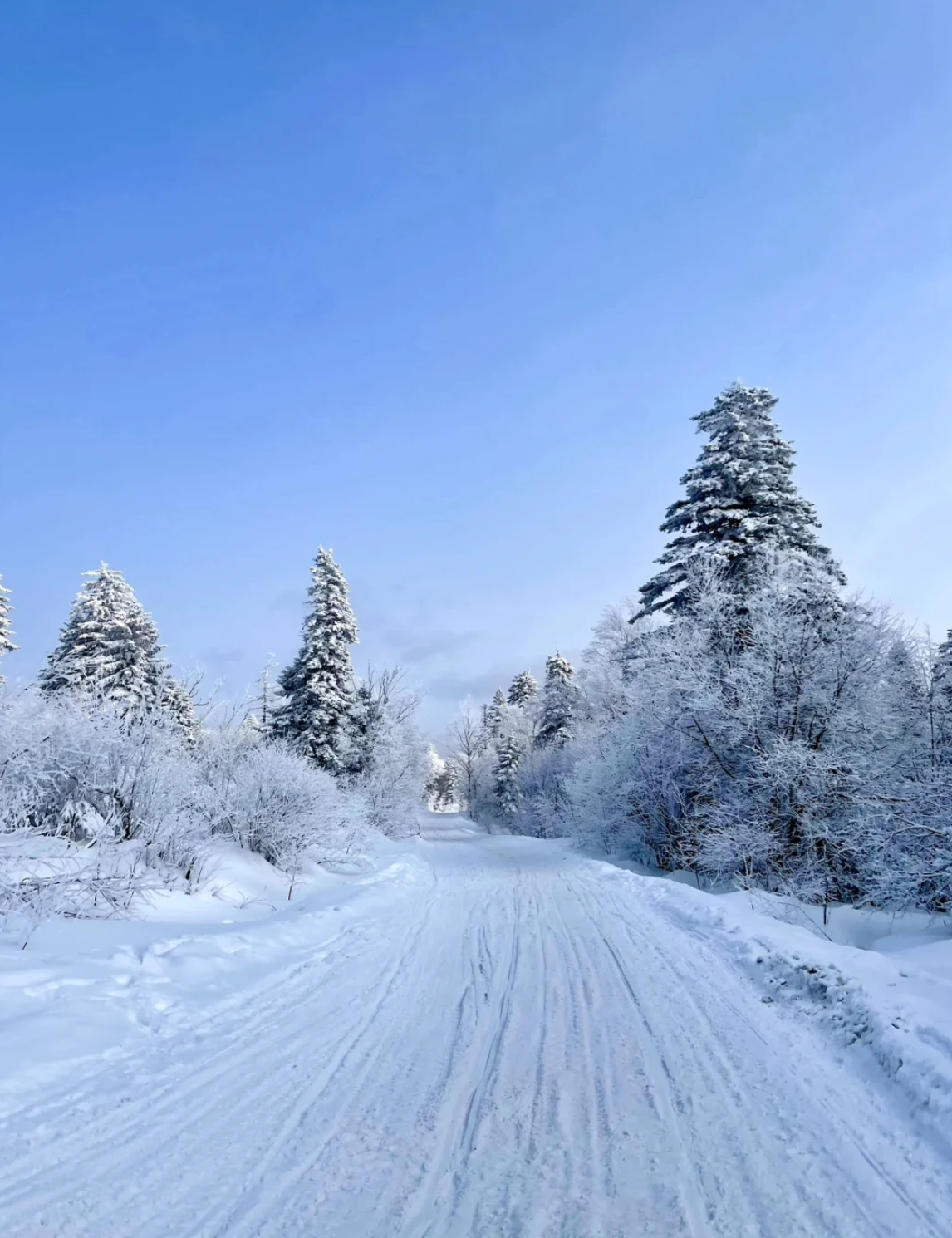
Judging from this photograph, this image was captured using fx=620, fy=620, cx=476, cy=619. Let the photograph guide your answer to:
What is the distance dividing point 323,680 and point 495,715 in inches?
1378

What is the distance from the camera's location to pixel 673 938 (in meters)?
8.40

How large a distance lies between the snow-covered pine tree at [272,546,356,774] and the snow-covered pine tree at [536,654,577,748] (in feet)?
52.5

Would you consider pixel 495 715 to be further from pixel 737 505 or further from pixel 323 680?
pixel 737 505

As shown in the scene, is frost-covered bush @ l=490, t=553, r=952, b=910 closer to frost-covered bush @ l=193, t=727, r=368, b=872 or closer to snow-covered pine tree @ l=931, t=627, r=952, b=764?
snow-covered pine tree @ l=931, t=627, r=952, b=764

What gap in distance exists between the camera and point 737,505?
57.9 ft

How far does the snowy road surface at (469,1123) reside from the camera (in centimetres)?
288

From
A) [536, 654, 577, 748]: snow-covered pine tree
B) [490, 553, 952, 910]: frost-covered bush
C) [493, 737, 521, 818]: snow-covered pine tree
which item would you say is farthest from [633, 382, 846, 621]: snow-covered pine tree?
[493, 737, 521, 818]: snow-covered pine tree

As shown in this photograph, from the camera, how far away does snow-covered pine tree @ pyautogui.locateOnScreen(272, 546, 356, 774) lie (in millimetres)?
27750

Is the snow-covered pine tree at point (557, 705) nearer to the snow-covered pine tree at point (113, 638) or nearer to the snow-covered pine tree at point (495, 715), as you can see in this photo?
the snow-covered pine tree at point (495, 715)

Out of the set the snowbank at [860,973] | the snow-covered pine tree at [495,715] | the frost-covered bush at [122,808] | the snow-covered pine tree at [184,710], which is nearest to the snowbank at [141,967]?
the frost-covered bush at [122,808]

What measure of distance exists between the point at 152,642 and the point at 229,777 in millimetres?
19581

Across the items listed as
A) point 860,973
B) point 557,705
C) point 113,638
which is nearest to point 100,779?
point 860,973

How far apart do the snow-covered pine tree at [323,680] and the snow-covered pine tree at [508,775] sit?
2085cm

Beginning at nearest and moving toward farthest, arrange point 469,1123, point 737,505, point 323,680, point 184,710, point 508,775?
point 469,1123
point 737,505
point 184,710
point 323,680
point 508,775
